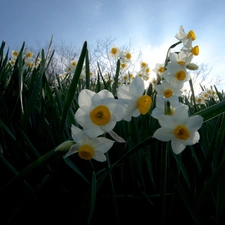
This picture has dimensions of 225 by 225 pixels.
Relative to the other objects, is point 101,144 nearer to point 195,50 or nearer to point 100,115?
point 100,115

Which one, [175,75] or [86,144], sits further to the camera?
[175,75]

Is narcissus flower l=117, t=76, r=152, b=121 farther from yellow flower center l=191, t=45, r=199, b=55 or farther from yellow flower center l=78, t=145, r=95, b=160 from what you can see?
yellow flower center l=191, t=45, r=199, b=55

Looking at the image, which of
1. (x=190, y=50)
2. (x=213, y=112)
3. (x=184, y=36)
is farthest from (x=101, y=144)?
(x=184, y=36)

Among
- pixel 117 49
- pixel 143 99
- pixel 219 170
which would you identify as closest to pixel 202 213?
pixel 219 170

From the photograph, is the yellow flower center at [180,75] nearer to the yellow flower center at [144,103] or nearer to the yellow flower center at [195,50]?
the yellow flower center at [195,50]

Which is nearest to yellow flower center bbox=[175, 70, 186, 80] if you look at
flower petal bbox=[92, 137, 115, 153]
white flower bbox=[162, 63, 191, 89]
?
white flower bbox=[162, 63, 191, 89]

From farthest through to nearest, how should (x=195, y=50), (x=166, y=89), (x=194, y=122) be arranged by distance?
1. (x=195, y=50)
2. (x=166, y=89)
3. (x=194, y=122)
